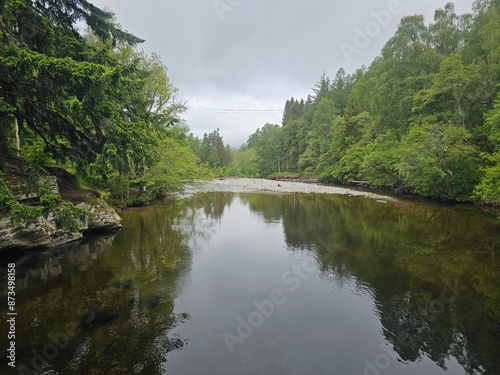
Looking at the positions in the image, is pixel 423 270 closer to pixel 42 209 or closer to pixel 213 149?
pixel 42 209

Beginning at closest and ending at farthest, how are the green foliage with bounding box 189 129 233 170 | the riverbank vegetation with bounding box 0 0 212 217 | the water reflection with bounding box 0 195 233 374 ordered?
1. the water reflection with bounding box 0 195 233 374
2. the riverbank vegetation with bounding box 0 0 212 217
3. the green foliage with bounding box 189 129 233 170

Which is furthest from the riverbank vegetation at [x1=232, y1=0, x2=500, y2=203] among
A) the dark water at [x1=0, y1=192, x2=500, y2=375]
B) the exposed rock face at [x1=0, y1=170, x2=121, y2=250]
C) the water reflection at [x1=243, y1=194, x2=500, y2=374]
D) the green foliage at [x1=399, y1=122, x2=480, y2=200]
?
the exposed rock face at [x1=0, y1=170, x2=121, y2=250]

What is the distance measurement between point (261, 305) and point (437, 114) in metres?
30.7

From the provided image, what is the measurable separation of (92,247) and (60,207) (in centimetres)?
549

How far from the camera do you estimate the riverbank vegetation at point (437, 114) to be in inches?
986

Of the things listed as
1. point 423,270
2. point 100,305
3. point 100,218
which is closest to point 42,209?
point 100,305

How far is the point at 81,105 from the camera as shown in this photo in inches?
310

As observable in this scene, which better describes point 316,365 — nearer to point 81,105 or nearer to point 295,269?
point 295,269

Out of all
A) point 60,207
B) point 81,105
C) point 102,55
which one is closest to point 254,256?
point 60,207

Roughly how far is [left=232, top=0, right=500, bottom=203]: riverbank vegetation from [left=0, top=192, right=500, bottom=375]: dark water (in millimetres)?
12625

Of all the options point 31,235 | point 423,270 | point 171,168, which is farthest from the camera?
point 171,168

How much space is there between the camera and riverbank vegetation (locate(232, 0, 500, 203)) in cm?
2503

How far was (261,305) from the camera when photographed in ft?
26.5

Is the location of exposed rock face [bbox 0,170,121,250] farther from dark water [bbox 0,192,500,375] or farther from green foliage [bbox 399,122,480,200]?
green foliage [bbox 399,122,480,200]
